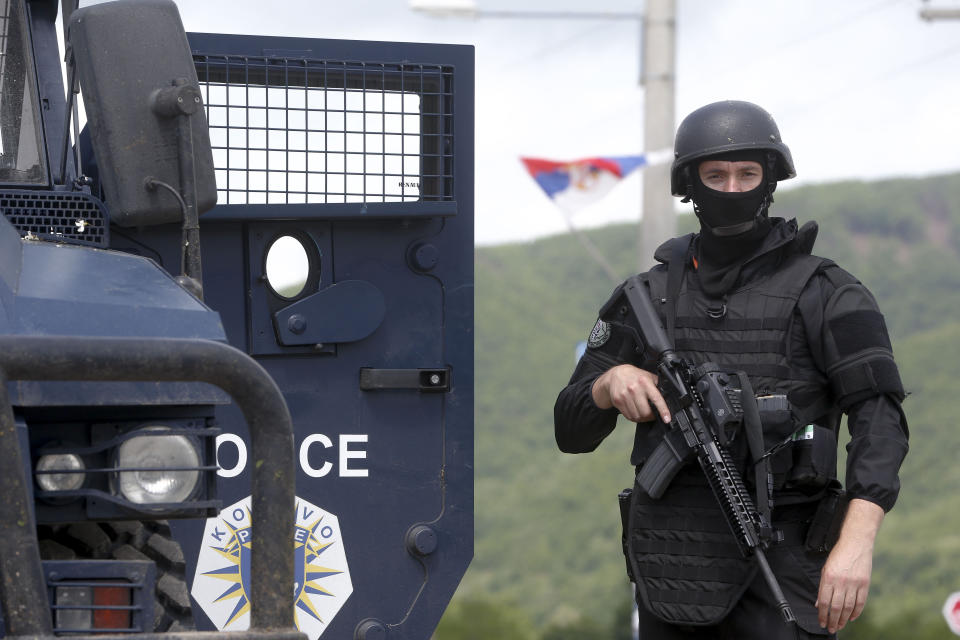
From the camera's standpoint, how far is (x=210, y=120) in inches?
154

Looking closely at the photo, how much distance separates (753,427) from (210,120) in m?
1.60

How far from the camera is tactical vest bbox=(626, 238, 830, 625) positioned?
340cm

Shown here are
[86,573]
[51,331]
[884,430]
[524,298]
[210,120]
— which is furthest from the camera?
[524,298]

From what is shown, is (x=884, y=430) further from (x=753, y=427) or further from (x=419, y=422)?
(x=419, y=422)

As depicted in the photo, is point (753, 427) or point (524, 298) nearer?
point (753, 427)

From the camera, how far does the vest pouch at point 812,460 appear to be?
10.9 ft

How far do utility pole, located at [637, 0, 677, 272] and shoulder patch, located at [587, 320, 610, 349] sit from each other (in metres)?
5.17

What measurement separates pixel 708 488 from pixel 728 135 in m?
0.82

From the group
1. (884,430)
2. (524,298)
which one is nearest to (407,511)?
(884,430)

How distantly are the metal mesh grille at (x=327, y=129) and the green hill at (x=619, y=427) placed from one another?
8.28 meters

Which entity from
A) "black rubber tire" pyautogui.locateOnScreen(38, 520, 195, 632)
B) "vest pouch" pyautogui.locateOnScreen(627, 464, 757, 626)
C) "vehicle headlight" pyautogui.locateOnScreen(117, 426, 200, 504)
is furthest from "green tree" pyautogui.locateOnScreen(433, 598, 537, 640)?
"vehicle headlight" pyautogui.locateOnScreen(117, 426, 200, 504)

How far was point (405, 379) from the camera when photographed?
3.98 meters

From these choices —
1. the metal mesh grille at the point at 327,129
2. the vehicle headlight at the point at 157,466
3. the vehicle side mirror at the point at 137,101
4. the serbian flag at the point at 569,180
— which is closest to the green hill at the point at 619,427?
the serbian flag at the point at 569,180

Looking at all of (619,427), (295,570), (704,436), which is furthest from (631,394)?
(619,427)
